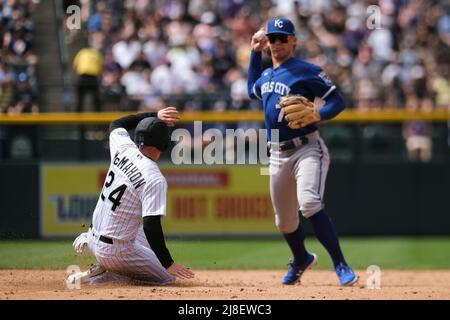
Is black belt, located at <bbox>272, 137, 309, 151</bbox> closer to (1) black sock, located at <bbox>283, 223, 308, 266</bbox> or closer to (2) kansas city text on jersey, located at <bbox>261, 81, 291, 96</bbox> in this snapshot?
(2) kansas city text on jersey, located at <bbox>261, 81, 291, 96</bbox>

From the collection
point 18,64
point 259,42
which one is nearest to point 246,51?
point 18,64

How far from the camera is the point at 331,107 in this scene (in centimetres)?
729

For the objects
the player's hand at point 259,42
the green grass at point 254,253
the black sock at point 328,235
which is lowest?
the green grass at point 254,253

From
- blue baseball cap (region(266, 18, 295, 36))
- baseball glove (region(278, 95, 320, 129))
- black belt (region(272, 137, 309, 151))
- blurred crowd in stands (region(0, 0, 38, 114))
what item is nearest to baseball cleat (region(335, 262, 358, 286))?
black belt (region(272, 137, 309, 151))

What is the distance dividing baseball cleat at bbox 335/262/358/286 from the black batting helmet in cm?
186

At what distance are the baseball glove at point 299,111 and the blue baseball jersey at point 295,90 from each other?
5.3 inches

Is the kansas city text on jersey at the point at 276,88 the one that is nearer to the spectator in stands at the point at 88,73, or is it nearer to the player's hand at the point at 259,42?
the player's hand at the point at 259,42

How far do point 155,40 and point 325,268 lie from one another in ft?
19.0

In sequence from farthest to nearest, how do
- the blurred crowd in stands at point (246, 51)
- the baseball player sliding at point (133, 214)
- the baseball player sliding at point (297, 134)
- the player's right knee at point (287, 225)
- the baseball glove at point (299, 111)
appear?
the blurred crowd in stands at point (246, 51) → the player's right knee at point (287, 225) → the baseball player sliding at point (297, 134) → the baseball glove at point (299, 111) → the baseball player sliding at point (133, 214)

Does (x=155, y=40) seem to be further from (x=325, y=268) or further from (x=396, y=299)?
(x=396, y=299)

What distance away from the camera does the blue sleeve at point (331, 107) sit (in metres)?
7.25

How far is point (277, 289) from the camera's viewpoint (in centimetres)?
693

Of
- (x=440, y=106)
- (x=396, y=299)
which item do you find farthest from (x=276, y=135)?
(x=440, y=106)

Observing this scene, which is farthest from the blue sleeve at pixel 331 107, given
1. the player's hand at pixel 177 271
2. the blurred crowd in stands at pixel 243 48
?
the blurred crowd in stands at pixel 243 48
